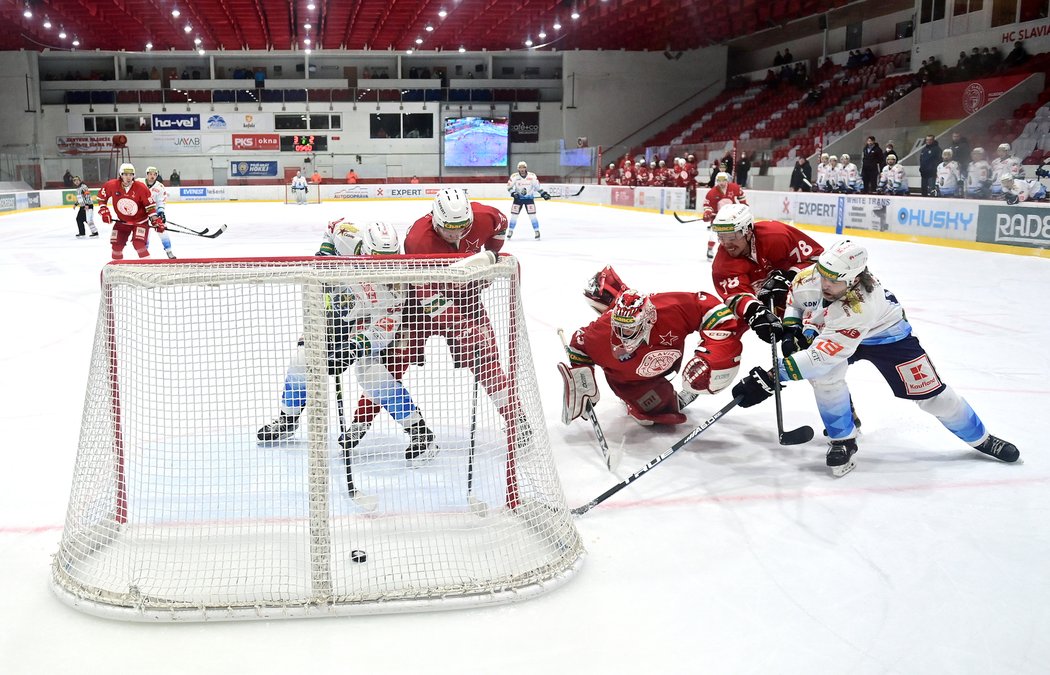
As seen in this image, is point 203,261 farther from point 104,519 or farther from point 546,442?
point 546,442

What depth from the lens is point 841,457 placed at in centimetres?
356

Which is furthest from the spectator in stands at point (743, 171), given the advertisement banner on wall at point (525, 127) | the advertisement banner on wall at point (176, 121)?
the advertisement banner on wall at point (176, 121)

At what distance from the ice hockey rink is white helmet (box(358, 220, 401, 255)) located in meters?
1.16

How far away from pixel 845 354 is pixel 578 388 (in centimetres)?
116

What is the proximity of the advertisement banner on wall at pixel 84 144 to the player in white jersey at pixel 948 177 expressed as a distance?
89.6ft

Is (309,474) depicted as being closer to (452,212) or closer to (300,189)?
(452,212)

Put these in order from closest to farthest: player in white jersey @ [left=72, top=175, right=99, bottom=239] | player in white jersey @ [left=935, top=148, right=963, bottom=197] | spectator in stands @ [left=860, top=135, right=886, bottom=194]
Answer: player in white jersey @ [left=935, top=148, right=963, bottom=197]
player in white jersey @ [left=72, top=175, right=99, bottom=239]
spectator in stands @ [left=860, top=135, right=886, bottom=194]

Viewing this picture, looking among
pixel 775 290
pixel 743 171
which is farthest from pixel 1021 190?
pixel 775 290

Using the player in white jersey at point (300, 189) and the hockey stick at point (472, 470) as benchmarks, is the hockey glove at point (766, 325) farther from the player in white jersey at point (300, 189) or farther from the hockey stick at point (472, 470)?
the player in white jersey at point (300, 189)

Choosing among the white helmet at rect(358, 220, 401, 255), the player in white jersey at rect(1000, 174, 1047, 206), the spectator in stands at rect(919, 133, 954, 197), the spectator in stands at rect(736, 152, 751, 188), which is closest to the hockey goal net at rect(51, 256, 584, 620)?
the white helmet at rect(358, 220, 401, 255)

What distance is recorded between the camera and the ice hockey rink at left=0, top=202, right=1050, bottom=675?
2256 millimetres

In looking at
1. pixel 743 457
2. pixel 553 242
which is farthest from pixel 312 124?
pixel 743 457

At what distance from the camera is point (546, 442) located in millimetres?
2801

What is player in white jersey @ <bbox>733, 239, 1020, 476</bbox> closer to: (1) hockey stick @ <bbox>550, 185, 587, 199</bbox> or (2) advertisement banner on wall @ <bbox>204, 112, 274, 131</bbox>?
(1) hockey stick @ <bbox>550, 185, 587, 199</bbox>
